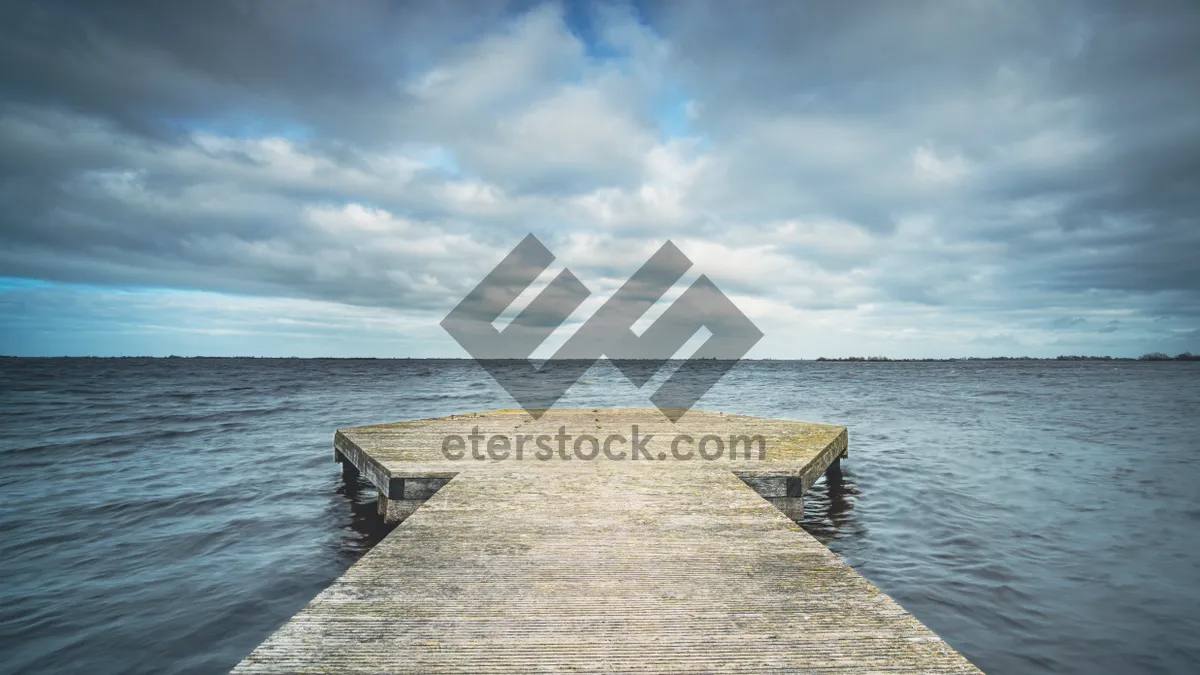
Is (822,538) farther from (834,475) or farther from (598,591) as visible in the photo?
(598,591)

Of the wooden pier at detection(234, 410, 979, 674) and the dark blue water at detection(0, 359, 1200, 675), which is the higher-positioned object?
the wooden pier at detection(234, 410, 979, 674)

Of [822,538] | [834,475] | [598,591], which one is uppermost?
[598,591]

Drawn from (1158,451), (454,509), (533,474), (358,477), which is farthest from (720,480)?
(1158,451)

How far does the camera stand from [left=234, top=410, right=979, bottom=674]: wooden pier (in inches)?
107

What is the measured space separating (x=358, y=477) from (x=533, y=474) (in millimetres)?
5948

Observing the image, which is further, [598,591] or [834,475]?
[834,475]

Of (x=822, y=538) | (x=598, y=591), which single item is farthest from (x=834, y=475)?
(x=598, y=591)

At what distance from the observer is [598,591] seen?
3.52 m

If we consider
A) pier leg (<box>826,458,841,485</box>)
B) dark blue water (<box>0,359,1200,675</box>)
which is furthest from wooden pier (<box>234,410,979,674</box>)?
pier leg (<box>826,458,841,485</box>)

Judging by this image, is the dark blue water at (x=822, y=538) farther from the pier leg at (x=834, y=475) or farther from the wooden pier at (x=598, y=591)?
the wooden pier at (x=598, y=591)

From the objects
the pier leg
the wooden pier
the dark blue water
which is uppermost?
the wooden pier

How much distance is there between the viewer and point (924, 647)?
2801 mm

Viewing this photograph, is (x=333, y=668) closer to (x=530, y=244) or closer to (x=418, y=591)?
(x=418, y=591)

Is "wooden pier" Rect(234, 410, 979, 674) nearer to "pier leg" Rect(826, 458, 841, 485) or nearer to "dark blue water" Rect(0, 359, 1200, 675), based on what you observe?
"dark blue water" Rect(0, 359, 1200, 675)
